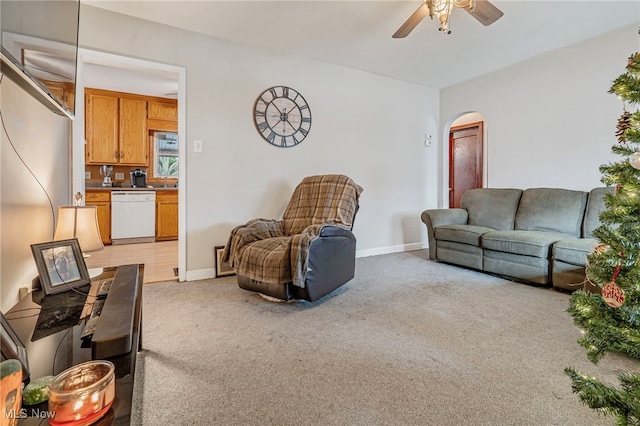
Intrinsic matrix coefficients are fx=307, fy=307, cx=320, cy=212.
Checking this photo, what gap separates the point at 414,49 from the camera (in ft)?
11.4

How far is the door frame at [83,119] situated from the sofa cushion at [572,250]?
3460mm

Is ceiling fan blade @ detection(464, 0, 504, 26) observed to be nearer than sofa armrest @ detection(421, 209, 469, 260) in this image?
Yes

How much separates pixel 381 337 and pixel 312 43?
298cm

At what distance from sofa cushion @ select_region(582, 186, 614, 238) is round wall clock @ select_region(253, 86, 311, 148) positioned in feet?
9.90

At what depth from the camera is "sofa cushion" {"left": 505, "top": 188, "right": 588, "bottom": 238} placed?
309 cm

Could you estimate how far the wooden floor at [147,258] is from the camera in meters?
3.29

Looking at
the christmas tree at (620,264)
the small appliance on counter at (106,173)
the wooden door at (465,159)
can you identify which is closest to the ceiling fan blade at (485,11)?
the christmas tree at (620,264)

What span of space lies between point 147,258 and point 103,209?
158 cm

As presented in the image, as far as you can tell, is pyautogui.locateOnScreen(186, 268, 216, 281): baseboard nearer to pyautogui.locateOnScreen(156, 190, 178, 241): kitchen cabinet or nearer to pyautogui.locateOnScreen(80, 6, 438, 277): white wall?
pyautogui.locateOnScreen(80, 6, 438, 277): white wall

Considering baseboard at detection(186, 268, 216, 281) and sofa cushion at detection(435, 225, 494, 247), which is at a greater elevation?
sofa cushion at detection(435, 225, 494, 247)

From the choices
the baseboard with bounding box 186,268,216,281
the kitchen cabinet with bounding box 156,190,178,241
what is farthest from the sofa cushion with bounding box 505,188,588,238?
the kitchen cabinet with bounding box 156,190,178,241

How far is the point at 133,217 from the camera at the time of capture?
5039 mm

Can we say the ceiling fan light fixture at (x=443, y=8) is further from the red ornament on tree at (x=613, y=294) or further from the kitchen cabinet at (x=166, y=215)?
the kitchen cabinet at (x=166, y=215)

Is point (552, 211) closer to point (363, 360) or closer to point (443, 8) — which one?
point (443, 8)
